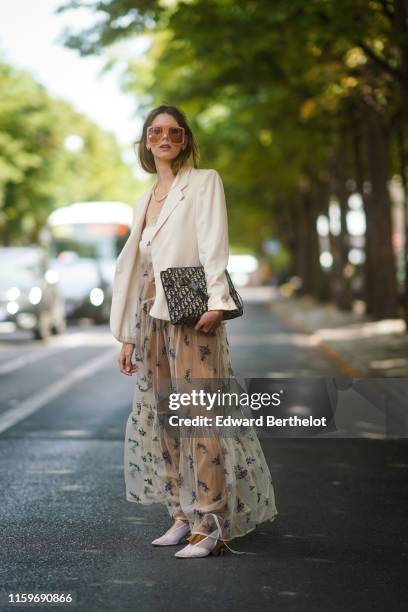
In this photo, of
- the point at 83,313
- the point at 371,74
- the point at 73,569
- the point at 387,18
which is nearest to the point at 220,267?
the point at 73,569

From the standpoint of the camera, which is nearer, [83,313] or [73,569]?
[73,569]

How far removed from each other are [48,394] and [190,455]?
8.28 m

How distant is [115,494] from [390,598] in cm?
283

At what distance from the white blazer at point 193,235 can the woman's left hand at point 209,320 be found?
0.03m

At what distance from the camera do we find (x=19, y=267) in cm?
2608

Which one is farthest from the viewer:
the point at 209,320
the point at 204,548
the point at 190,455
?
the point at 190,455

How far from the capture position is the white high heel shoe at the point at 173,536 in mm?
5984

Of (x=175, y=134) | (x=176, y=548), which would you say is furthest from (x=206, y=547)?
(x=175, y=134)

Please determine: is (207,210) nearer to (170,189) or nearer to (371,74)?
(170,189)

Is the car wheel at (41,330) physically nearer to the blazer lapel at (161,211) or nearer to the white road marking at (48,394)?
the white road marking at (48,394)

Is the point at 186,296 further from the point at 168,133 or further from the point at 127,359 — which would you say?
the point at 168,133

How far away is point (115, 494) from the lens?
7543mm

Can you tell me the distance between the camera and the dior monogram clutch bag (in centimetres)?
560

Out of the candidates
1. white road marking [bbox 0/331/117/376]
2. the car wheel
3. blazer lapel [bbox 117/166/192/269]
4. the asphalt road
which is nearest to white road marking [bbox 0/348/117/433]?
the asphalt road
